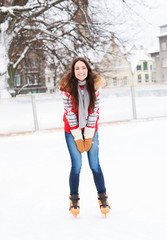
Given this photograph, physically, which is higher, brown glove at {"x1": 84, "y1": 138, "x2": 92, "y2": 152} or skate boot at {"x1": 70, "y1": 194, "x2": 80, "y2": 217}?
brown glove at {"x1": 84, "y1": 138, "x2": 92, "y2": 152}

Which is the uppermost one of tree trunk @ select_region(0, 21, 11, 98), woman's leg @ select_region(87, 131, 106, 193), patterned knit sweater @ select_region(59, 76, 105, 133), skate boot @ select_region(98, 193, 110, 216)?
tree trunk @ select_region(0, 21, 11, 98)

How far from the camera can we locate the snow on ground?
2609mm

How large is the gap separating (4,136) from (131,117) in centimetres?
456

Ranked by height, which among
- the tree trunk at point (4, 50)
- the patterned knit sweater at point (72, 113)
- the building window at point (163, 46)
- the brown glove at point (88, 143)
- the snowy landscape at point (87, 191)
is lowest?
the snowy landscape at point (87, 191)

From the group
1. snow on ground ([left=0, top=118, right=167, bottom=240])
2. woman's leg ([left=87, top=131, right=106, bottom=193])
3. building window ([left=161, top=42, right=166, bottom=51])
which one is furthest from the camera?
building window ([left=161, top=42, right=166, bottom=51])

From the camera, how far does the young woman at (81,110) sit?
9.32ft

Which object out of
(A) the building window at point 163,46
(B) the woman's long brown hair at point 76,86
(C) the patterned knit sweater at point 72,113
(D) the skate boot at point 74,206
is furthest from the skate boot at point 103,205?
(A) the building window at point 163,46

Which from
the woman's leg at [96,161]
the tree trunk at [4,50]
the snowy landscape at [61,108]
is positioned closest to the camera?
the woman's leg at [96,161]

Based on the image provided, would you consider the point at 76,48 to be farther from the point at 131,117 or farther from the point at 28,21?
the point at 131,117

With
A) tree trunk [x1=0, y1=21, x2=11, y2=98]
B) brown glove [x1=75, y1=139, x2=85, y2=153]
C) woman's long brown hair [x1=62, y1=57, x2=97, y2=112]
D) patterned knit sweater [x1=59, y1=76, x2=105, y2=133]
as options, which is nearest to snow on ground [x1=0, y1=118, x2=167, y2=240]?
brown glove [x1=75, y1=139, x2=85, y2=153]

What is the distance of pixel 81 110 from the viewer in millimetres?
2836

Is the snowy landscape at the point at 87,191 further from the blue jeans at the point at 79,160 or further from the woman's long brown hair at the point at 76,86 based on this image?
the woman's long brown hair at the point at 76,86

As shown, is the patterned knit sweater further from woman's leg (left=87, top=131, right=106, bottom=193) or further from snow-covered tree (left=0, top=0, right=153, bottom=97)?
snow-covered tree (left=0, top=0, right=153, bottom=97)

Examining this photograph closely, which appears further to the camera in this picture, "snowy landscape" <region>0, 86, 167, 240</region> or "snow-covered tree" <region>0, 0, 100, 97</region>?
"snow-covered tree" <region>0, 0, 100, 97</region>
